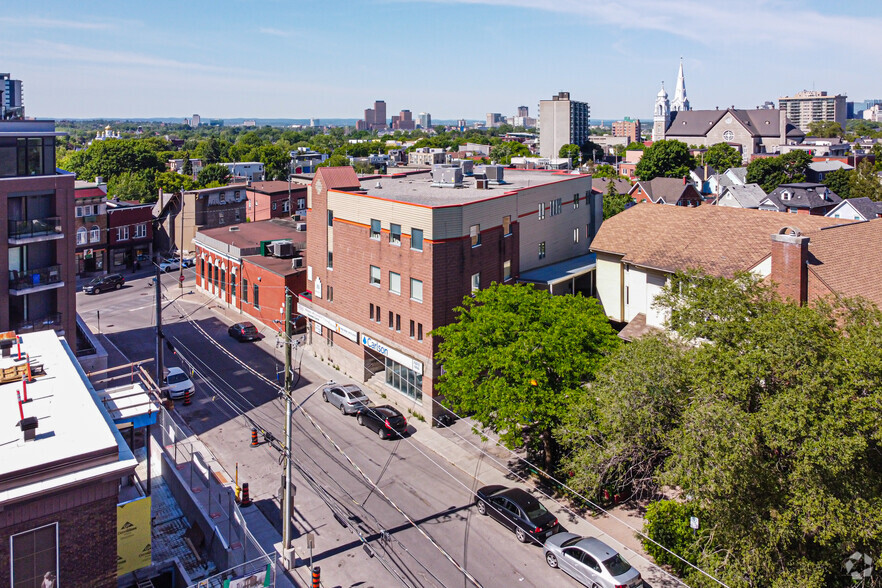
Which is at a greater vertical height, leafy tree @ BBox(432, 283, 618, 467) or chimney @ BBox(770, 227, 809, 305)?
chimney @ BBox(770, 227, 809, 305)

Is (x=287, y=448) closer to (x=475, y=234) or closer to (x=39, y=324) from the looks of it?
(x=475, y=234)

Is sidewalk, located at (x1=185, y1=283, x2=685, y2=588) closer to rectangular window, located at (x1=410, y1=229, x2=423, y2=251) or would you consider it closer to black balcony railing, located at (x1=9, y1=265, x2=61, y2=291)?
rectangular window, located at (x1=410, y1=229, x2=423, y2=251)

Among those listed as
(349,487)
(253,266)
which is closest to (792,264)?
(349,487)

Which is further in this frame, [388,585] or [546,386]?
[546,386]

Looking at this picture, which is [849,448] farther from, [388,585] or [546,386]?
[388,585]

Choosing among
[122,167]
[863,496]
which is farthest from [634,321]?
[122,167]

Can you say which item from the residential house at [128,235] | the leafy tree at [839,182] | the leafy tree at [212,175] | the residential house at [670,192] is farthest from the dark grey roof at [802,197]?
the leafy tree at [212,175]

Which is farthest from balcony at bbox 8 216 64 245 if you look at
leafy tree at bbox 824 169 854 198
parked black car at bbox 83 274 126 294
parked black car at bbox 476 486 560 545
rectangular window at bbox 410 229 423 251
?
leafy tree at bbox 824 169 854 198
